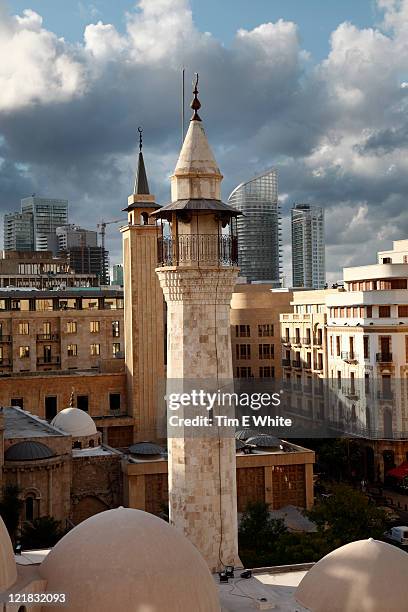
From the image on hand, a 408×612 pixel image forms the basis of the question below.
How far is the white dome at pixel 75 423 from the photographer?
4381 cm

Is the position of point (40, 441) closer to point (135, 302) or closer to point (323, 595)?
point (135, 302)

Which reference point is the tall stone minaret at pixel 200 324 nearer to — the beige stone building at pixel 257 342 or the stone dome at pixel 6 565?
the stone dome at pixel 6 565

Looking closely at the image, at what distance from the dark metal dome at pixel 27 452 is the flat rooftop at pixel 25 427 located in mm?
829

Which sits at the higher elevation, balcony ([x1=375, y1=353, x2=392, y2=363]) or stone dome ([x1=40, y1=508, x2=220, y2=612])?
balcony ([x1=375, y1=353, x2=392, y2=363])

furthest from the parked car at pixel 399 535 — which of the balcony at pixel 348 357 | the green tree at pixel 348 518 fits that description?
the balcony at pixel 348 357

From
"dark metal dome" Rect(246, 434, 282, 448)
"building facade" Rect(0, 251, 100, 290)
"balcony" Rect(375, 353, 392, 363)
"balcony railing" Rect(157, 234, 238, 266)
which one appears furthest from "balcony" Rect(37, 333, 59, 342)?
"balcony railing" Rect(157, 234, 238, 266)

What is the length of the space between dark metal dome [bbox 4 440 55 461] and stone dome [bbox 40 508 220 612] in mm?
22033

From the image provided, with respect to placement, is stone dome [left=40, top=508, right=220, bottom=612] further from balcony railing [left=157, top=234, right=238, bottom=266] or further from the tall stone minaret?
balcony railing [left=157, top=234, right=238, bottom=266]

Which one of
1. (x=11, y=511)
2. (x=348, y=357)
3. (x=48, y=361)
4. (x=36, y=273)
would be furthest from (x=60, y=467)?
(x=36, y=273)

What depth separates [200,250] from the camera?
2203cm

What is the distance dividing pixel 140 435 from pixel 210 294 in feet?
103

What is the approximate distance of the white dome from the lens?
43.8 meters

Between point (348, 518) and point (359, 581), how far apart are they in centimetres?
1363

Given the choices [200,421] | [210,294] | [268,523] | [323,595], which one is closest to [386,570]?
[323,595]
